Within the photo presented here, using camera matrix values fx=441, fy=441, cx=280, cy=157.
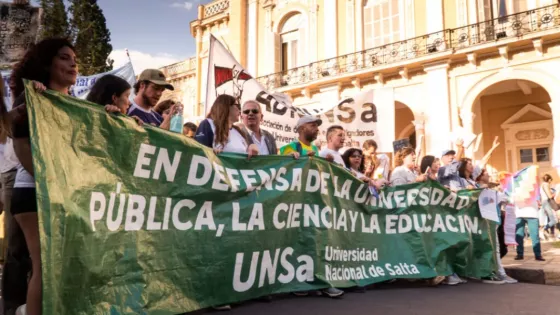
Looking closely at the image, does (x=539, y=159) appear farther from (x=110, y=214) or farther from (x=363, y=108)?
(x=110, y=214)

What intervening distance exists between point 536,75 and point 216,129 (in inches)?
505

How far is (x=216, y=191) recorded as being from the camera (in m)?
3.59

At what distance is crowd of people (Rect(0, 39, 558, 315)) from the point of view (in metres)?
2.58

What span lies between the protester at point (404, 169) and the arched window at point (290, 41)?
13.7 metres

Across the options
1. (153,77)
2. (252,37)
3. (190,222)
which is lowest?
(190,222)

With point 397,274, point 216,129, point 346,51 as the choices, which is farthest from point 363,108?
point 346,51

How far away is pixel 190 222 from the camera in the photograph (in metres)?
3.38

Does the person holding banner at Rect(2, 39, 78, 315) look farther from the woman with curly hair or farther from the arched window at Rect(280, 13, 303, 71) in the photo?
the arched window at Rect(280, 13, 303, 71)

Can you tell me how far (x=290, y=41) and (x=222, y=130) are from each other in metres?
16.6

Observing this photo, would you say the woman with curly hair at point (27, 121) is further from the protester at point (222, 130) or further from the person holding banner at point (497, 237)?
the person holding banner at point (497, 237)

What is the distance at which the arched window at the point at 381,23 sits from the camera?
1692cm

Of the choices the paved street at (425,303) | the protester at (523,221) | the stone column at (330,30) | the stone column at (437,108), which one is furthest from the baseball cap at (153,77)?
the stone column at (330,30)

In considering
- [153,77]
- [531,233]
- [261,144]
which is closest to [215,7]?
[531,233]

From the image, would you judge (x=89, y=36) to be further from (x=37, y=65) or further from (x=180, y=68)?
(x=37, y=65)
